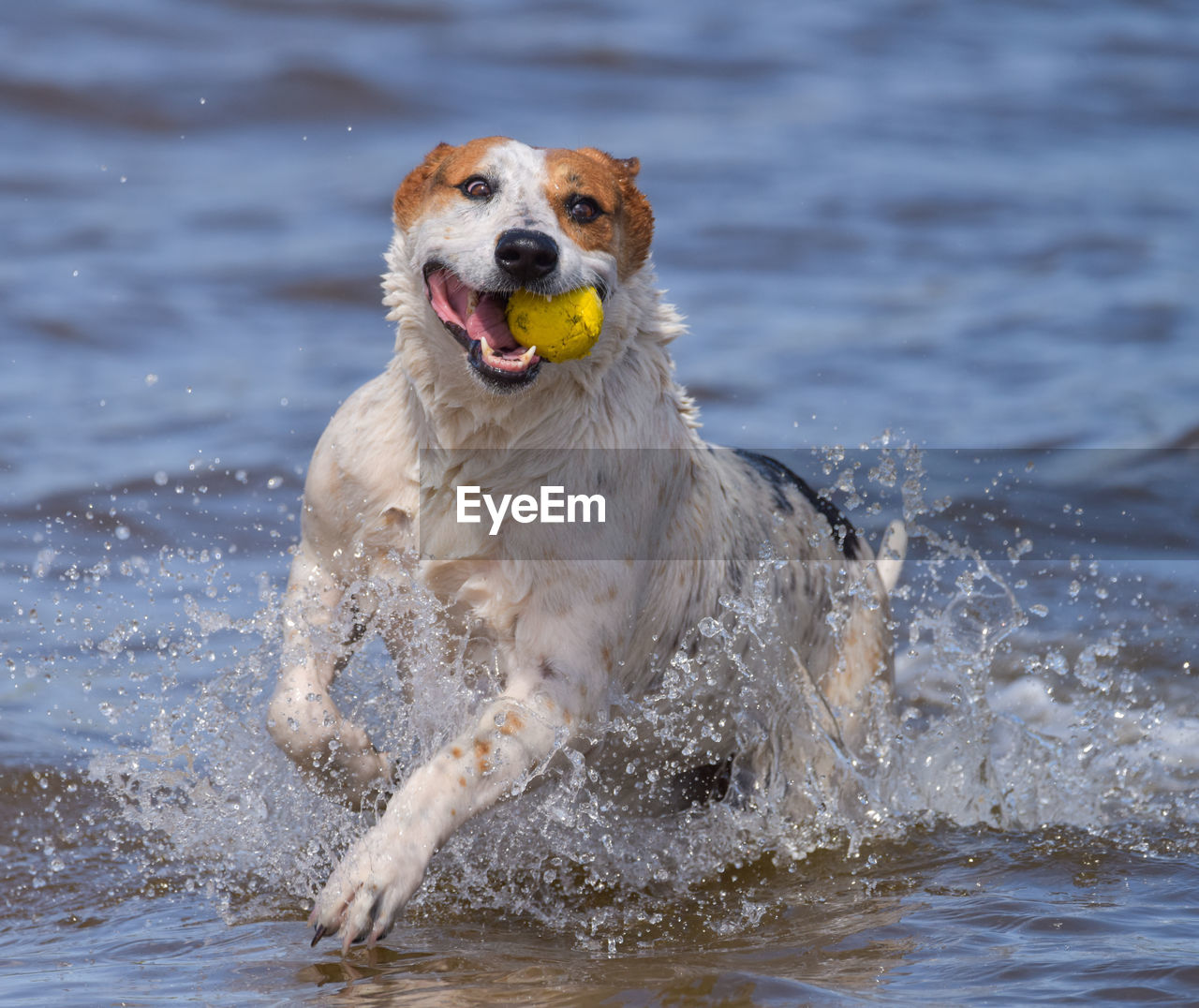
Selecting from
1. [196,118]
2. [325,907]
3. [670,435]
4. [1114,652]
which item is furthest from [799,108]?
[325,907]

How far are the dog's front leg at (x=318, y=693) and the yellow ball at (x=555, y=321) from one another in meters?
0.85

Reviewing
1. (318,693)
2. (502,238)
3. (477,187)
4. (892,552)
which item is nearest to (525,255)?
(502,238)

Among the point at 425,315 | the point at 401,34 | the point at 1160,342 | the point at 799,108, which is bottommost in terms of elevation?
the point at 425,315

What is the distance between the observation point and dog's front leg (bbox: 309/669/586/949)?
3.23 meters

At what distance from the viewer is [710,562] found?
4328 millimetres

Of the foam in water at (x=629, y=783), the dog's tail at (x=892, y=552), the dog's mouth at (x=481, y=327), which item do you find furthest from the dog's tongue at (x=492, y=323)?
the dog's tail at (x=892, y=552)

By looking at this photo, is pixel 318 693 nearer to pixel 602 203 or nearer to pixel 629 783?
pixel 629 783

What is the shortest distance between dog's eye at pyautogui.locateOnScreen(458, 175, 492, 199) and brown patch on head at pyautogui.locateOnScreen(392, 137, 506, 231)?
0.05 feet

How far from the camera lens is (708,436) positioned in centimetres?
838

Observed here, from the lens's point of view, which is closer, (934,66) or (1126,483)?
(1126,483)

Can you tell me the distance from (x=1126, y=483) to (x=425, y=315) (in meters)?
5.42

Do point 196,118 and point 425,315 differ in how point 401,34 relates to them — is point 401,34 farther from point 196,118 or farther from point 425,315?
point 425,315

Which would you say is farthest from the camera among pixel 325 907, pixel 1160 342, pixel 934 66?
pixel 934 66

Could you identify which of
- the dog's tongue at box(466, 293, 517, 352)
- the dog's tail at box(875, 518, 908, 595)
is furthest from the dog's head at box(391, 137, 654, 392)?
the dog's tail at box(875, 518, 908, 595)
